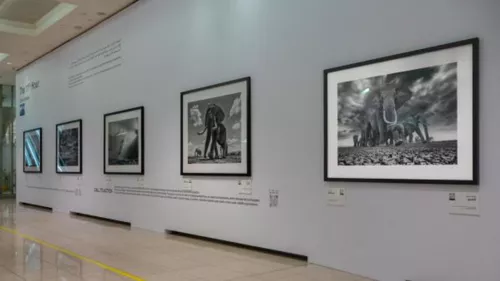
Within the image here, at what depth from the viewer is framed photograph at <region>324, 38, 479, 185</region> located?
552 centimetres

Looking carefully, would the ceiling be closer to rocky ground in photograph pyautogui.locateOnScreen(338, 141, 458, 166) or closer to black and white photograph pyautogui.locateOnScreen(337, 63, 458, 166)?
black and white photograph pyautogui.locateOnScreen(337, 63, 458, 166)

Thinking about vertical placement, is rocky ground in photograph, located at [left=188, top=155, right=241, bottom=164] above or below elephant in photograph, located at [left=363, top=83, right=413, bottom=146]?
below

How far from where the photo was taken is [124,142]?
12305mm

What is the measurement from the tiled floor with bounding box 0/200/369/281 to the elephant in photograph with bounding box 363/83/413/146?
6.30ft

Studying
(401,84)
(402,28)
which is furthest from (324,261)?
(402,28)

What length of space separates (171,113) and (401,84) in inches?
229

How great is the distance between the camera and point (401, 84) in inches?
241

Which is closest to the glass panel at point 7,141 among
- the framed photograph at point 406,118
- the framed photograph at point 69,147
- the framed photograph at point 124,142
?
the framed photograph at point 69,147

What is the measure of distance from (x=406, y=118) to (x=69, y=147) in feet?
40.0

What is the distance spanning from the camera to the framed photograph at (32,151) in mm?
18109

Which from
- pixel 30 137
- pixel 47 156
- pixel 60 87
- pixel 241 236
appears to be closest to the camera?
pixel 241 236

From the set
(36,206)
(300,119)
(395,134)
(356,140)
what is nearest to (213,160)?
(300,119)

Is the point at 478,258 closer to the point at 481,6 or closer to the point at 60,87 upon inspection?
the point at 481,6

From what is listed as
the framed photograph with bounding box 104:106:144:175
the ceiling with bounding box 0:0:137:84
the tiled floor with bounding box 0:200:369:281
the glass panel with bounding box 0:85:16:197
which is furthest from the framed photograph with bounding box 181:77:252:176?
the glass panel with bounding box 0:85:16:197
